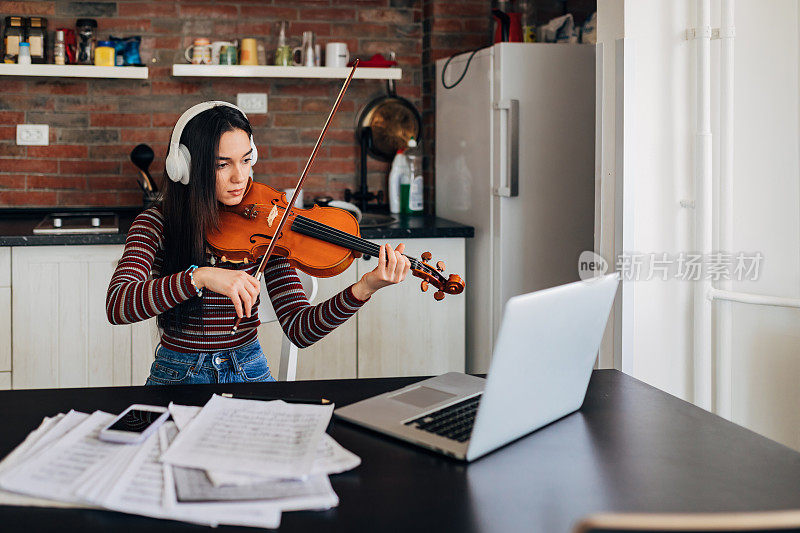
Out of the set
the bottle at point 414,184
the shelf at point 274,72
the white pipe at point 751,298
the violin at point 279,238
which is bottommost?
the white pipe at point 751,298

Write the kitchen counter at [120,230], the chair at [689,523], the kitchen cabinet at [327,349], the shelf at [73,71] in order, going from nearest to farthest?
the chair at [689,523] → the kitchen counter at [120,230] → the kitchen cabinet at [327,349] → the shelf at [73,71]

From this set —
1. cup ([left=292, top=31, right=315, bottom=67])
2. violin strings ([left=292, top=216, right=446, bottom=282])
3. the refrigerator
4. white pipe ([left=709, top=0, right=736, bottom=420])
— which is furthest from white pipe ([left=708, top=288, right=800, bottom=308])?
cup ([left=292, top=31, right=315, bottom=67])

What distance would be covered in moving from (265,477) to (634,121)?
5.43ft

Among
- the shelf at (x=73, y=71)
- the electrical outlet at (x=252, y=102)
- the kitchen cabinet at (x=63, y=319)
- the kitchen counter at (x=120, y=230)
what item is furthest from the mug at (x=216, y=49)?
the kitchen cabinet at (x=63, y=319)

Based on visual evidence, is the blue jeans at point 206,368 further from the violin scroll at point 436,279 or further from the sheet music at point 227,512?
the sheet music at point 227,512

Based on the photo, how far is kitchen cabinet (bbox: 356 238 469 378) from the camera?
301cm

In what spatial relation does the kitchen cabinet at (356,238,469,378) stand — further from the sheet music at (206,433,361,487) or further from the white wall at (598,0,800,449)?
the sheet music at (206,433,361,487)

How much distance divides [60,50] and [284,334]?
1932mm

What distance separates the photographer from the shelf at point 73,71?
3.07 metres

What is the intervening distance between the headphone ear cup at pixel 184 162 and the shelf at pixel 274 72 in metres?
1.60

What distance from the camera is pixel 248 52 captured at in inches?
131

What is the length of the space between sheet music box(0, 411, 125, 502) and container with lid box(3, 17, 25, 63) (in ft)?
8.18

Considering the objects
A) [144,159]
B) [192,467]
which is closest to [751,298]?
[192,467]

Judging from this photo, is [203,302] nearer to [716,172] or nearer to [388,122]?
[716,172]
